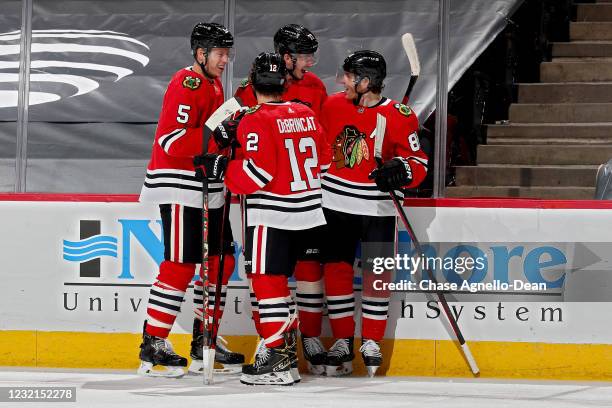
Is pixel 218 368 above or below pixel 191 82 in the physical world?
below

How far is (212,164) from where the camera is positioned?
216 inches

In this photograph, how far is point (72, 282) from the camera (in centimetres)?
611

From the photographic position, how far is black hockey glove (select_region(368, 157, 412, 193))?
5723 millimetres

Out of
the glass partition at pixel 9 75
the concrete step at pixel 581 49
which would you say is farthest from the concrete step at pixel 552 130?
the glass partition at pixel 9 75

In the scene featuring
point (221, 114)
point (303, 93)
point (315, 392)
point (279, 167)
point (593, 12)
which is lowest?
point (315, 392)

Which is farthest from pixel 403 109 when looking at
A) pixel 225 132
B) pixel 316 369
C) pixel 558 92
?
pixel 316 369

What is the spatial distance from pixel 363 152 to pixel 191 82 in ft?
2.53

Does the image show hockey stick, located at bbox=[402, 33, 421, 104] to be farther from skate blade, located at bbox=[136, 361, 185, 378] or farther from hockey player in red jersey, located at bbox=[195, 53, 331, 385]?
skate blade, located at bbox=[136, 361, 185, 378]

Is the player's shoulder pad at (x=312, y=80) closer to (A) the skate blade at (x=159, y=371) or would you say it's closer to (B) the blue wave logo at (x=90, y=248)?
(B) the blue wave logo at (x=90, y=248)

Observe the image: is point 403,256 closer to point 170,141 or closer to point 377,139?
point 377,139

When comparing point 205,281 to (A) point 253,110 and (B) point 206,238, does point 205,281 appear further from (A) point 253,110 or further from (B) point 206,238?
(A) point 253,110

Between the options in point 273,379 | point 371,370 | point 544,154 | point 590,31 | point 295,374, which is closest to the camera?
point 273,379

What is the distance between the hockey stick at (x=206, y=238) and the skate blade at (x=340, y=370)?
0.52 meters

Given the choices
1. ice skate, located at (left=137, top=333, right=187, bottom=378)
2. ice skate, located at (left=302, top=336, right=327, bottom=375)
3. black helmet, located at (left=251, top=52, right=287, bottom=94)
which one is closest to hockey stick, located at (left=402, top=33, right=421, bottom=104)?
black helmet, located at (left=251, top=52, right=287, bottom=94)
